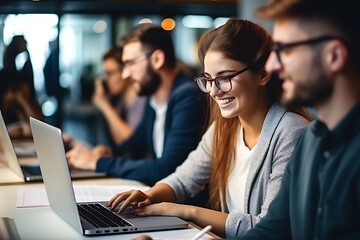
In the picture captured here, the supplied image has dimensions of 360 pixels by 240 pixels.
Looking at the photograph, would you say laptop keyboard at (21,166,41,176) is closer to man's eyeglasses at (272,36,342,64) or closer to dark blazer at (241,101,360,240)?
dark blazer at (241,101,360,240)

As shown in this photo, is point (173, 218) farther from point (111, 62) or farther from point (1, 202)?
point (111, 62)

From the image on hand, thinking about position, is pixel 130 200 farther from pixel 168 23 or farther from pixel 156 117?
pixel 168 23

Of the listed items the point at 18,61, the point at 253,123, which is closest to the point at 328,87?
the point at 253,123

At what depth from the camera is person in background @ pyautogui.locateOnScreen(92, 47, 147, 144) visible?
5207 millimetres

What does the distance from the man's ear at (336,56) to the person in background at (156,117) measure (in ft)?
4.34

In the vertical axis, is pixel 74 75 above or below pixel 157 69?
below

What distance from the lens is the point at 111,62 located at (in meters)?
5.48

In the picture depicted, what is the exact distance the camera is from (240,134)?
2.45 m

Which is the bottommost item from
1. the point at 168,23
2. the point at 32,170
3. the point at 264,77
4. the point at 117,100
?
the point at 117,100

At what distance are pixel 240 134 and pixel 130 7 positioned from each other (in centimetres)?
431

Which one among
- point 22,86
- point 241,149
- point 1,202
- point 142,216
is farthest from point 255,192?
point 22,86

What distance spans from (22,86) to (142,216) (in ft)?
10.0

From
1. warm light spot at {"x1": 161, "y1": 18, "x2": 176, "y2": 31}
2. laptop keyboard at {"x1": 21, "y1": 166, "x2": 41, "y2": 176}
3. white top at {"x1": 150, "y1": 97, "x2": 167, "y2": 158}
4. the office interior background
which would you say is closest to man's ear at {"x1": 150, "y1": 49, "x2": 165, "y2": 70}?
white top at {"x1": 150, "y1": 97, "x2": 167, "y2": 158}

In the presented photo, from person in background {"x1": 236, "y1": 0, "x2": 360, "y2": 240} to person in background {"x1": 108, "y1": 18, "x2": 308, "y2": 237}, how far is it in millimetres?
534
